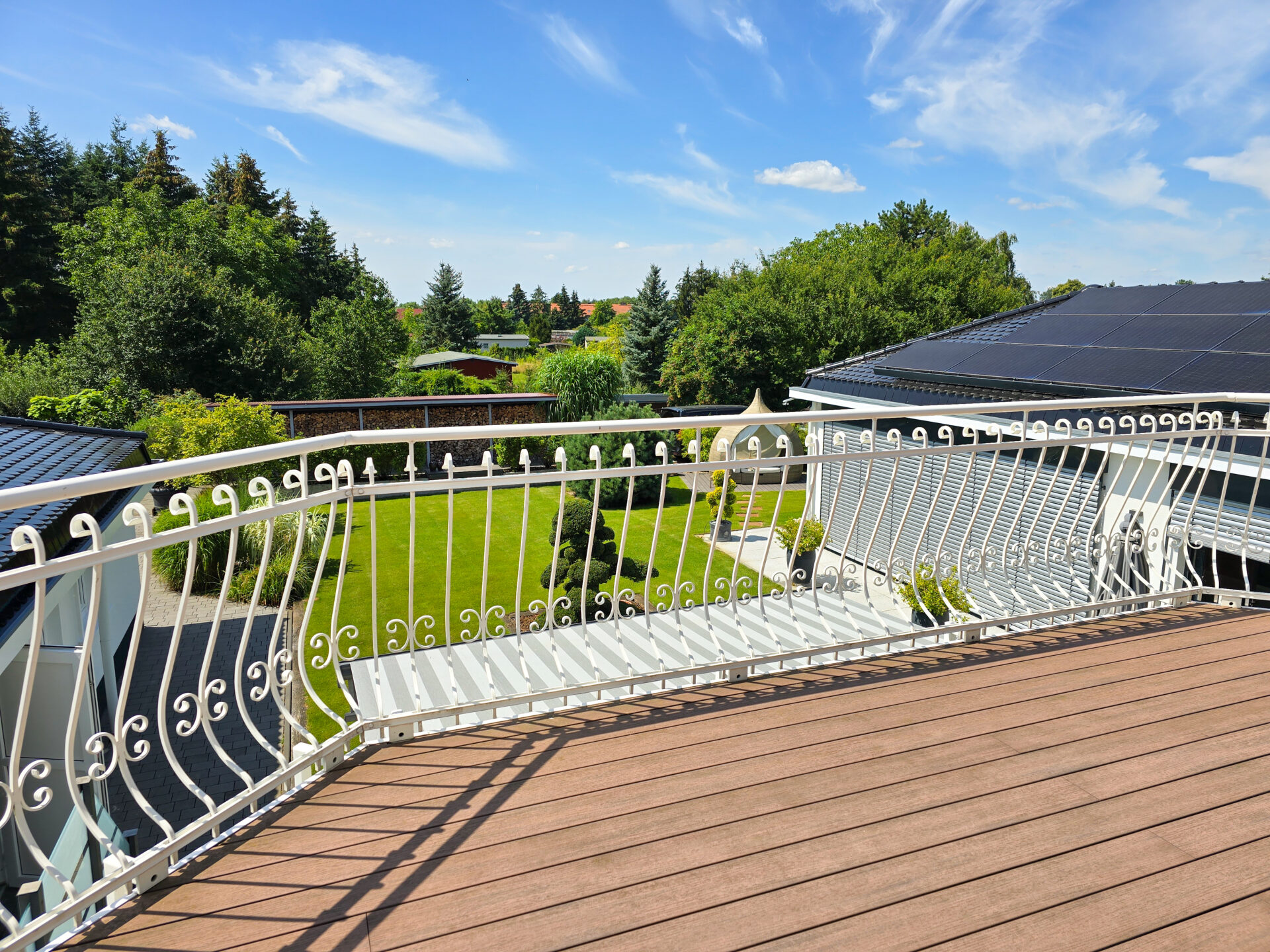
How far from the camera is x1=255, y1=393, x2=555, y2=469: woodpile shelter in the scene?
21.8m

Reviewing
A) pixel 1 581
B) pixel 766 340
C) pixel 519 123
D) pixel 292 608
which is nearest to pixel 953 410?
pixel 1 581

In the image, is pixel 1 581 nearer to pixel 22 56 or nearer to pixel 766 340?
pixel 766 340

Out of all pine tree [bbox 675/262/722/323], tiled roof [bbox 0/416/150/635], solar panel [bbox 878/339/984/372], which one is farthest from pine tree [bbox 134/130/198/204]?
solar panel [bbox 878/339/984/372]

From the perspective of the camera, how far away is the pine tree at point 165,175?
36656 mm

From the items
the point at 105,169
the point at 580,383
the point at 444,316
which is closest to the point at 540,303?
the point at 444,316

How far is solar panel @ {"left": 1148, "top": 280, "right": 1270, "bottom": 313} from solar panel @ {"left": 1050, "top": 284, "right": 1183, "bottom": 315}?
0.15 meters

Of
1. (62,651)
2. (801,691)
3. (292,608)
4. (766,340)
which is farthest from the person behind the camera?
(766,340)

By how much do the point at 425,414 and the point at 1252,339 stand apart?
20936 millimetres

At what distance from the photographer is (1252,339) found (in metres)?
6.48

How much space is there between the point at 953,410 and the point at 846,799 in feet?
6.36

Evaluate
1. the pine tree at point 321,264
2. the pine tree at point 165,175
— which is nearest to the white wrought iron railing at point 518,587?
the pine tree at point 321,264

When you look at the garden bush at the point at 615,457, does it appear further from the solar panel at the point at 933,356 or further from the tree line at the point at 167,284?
the tree line at the point at 167,284

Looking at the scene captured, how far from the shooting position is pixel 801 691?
10.2ft

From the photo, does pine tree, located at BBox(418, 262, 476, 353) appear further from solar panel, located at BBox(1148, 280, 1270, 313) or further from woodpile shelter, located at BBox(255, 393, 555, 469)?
solar panel, located at BBox(1148, 280, 1270, 313)
